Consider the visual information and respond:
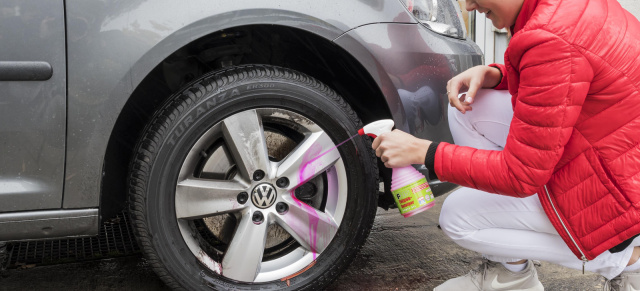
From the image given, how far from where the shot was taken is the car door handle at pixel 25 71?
166 cm

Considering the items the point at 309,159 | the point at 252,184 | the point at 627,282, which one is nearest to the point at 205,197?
the point at 252,184

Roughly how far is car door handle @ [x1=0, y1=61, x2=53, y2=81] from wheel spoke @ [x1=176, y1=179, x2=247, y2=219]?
0.49 metres

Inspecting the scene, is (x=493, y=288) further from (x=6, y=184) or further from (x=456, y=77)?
(x=6, y=184)

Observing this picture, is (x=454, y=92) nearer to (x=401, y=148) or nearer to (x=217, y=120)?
(x=401, y=148)

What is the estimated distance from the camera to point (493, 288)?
205 centimetres

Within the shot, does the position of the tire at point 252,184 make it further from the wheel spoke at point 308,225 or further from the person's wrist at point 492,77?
the person's wrist at point 492,77

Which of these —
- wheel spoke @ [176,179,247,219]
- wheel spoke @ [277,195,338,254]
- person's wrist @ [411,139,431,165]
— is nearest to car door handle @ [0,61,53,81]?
wheel spoke @ [176,179,247,219]

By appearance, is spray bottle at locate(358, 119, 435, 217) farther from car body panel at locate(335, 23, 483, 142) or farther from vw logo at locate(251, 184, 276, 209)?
vw logo at locate(251, 184, 276, 209)

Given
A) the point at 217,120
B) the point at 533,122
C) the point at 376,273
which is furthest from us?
the point at 376,273

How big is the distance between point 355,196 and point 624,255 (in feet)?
2.69

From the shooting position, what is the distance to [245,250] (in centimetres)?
197

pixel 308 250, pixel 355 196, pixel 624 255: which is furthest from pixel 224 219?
pixel 624 255

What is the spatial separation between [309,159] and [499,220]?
625 mm

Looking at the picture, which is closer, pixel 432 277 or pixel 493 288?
pixel 493 288
